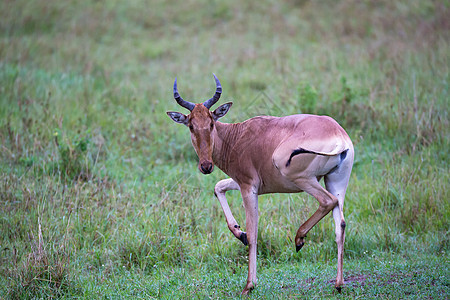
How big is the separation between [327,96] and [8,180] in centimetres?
618

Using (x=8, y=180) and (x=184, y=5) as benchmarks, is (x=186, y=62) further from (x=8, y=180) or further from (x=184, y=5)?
(x=8, y=180)

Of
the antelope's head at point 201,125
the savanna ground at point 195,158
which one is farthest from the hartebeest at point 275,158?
the savanna ground at point 195,158

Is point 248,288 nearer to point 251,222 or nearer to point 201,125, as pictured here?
point 251,222

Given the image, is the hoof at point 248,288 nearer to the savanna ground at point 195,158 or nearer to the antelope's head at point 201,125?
the savanna ground at point 195,158

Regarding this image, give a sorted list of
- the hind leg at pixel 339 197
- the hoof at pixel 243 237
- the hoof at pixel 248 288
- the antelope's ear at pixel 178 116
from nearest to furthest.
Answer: the hind leg at pixel 339 197
the hoof at pixel 248 288
the hoof at pixel 243 237
the antelope's ear at pixel 178 116

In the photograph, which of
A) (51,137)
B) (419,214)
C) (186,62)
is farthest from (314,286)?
(186,62)

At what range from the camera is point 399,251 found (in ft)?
21.6

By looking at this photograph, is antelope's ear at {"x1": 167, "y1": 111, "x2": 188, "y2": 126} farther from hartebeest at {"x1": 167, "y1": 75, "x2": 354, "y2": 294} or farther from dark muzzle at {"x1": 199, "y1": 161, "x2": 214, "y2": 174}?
dark muzzle at {"x1": 199, "y1": 161, "x2": 214, "y2": 174}

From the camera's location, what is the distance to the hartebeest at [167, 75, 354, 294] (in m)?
5.20

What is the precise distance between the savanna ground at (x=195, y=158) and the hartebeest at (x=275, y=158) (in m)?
0.75

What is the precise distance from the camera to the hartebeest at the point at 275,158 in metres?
5.20

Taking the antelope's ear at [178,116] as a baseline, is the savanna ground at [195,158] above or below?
below

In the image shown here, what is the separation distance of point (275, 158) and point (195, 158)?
13.1ft

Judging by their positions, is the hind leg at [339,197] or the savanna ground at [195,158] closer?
the hind leg at [339,197]
